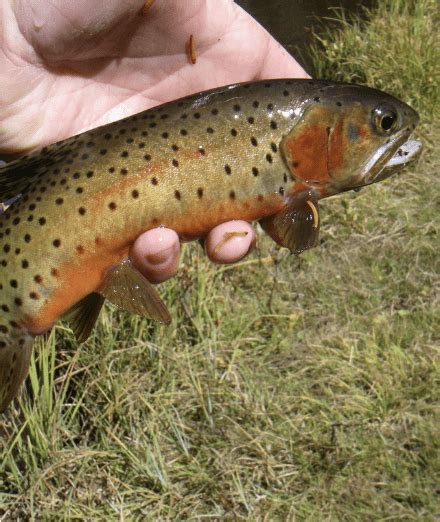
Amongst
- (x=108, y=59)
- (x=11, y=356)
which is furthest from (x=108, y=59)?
(x=11, y=356)

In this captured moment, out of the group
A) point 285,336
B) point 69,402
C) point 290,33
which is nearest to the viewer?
point 69,402

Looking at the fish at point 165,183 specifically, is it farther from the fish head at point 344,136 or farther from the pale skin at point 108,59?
the pale skin at point 108,59

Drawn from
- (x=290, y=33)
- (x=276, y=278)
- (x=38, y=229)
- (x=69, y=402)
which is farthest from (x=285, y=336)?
(x=290, y=33)

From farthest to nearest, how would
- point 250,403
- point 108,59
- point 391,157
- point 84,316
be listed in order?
point 250,403 < point 108,59 < point 391,157 < point 84,316

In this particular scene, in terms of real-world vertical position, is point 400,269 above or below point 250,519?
below

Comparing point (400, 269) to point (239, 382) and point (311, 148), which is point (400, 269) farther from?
point (311, 148)

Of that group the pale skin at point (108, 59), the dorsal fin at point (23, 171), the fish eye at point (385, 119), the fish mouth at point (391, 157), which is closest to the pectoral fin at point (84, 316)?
the dorsal fin at point (23, 171)

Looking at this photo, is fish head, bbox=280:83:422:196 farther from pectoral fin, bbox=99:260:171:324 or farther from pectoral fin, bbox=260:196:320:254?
pectoral fin, bbox=99:260:171:324

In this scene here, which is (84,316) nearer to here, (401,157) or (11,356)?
(11,356)
